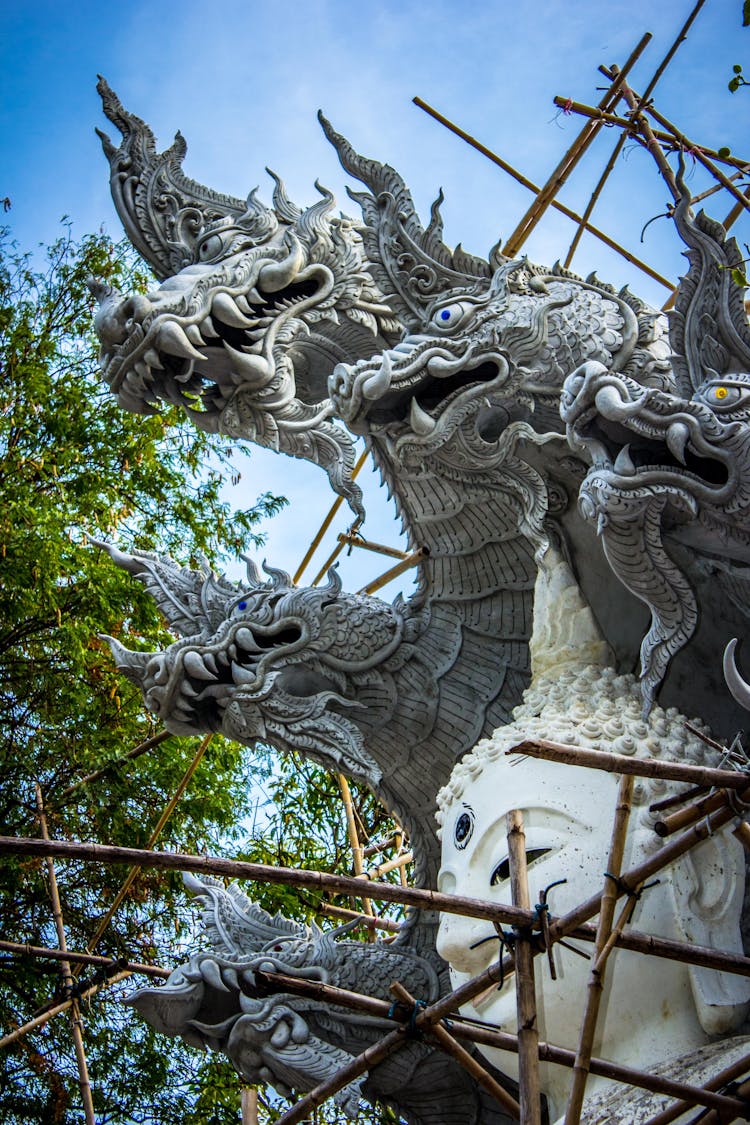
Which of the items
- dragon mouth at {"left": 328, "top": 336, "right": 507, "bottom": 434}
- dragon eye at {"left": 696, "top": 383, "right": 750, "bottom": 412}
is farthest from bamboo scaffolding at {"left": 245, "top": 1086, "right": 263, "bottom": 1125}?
dragon eye at {"left": 696, "top": 383, "right": 750, "bottom": 412}

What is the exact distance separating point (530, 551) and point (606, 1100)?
209 centimetres

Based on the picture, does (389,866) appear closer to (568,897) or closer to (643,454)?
(568,897)

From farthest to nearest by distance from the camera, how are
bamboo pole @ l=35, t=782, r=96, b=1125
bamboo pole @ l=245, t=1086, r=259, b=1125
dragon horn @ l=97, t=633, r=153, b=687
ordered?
1. bamboo pole @ l=35, t=782, r=96, b=1125
2. bamboo pole @ l=245, t=1086, r=259, b=1125
3. dragon horn @ l=97, t=633, r=153, b=687

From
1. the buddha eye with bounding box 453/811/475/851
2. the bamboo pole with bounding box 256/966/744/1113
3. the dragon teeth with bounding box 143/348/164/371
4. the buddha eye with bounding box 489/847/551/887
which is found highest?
the dragon teeth with bounding box 143/348/164/371

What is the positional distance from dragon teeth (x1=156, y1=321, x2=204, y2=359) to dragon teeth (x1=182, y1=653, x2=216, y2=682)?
112 cm

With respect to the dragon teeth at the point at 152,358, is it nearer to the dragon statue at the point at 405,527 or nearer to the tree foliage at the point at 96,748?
the dragon statue at the point at 405,527

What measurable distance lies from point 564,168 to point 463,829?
10.2 feet

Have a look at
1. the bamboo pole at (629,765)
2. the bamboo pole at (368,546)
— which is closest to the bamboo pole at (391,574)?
the bamboo pole at (368,546)

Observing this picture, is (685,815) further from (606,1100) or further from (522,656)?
(522,656)

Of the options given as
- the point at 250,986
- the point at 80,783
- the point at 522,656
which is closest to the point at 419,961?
the point at 250,986

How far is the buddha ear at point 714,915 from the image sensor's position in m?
4.45

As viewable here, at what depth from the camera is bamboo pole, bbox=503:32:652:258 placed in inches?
252

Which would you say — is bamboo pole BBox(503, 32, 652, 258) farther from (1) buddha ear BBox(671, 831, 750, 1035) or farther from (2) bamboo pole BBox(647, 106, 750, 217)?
(1) buddha ear BBox(671, 831, 750, 1035)

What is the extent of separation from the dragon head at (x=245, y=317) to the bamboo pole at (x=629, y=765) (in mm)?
2488
